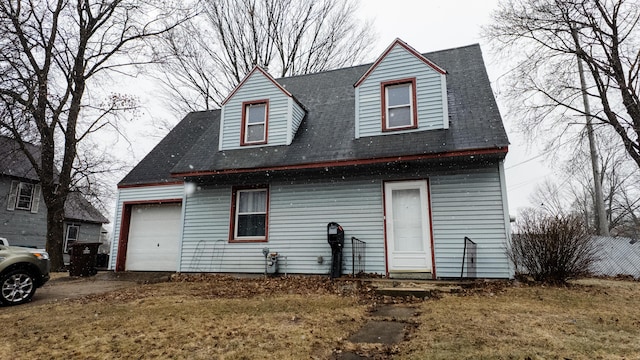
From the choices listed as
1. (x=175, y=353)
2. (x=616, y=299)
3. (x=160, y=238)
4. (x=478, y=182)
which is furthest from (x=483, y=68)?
(x=160, y=238)

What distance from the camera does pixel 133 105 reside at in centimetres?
1410

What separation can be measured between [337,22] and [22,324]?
1939 centimetres

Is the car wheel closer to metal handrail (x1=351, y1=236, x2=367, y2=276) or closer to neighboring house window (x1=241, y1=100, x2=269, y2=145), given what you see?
neighboring house window (x1=241, y1=100, x2=269, y2=145)

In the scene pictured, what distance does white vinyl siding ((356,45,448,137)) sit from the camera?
29.5 ft

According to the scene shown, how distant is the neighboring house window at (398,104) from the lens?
30.5 ft

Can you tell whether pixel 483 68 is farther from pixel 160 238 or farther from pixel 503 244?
pixel 160 238

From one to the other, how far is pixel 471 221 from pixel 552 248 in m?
1.59

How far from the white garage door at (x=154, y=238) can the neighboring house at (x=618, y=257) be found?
1284 cm

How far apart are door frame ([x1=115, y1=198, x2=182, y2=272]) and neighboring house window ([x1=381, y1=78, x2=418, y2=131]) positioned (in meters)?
6.96

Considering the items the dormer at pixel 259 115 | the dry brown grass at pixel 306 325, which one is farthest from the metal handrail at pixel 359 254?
the dormer at pixel 259 115

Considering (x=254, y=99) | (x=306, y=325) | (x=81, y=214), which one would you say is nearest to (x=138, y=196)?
(x=254, y=99)

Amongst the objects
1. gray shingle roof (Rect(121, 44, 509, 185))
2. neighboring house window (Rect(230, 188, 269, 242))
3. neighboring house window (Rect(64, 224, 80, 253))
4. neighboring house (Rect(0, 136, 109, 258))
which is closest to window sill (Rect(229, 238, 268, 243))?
neighboring house window (Rect(230, 188, 269, 242))

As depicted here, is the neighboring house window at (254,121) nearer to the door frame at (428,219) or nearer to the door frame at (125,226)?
the door frame at (125,226)

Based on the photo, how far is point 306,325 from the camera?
15.2 feet
